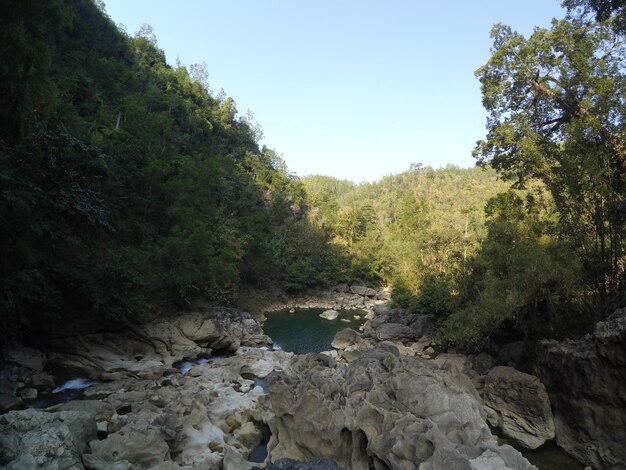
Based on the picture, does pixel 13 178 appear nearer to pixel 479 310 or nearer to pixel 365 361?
pixel 365 361

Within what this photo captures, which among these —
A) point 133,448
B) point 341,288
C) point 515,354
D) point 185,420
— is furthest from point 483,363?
point 341,288

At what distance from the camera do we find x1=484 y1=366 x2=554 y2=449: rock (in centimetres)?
1148

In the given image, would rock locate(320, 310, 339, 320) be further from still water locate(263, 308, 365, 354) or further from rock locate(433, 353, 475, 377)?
rock locate(433, 353, 475, 377)

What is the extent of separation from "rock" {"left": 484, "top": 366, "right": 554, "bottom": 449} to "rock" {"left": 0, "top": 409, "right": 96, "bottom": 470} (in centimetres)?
1143

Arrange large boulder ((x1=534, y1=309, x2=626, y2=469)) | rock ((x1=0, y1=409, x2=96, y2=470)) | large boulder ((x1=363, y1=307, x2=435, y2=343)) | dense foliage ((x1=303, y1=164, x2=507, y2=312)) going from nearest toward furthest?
rock ((x1=0, y1=409, x2=96, y2=470)) → large boulder ((x1=534, y1=309, x2=626, y2=469)) → large boulder ((x1=363, y1=307, x2=435, y2=343)) → dense foliage ((x1=303, y1=164, x2=507, y2=312))

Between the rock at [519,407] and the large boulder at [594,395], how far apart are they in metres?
0.49

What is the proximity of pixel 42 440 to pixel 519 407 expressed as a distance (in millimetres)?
12448

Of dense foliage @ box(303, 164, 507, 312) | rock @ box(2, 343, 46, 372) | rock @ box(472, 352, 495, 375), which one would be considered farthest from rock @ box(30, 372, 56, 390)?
dense foliage @ box(303, 164, 507, 312)

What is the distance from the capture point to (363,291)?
40.5m

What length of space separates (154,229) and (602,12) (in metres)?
22.1

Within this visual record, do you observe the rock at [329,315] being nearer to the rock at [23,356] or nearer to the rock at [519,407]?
the rock at [519,407]

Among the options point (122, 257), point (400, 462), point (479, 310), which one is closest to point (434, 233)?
point (479, 310)

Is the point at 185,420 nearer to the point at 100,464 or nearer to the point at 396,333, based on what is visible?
the point at 100,464

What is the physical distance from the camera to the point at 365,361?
41.2ft
